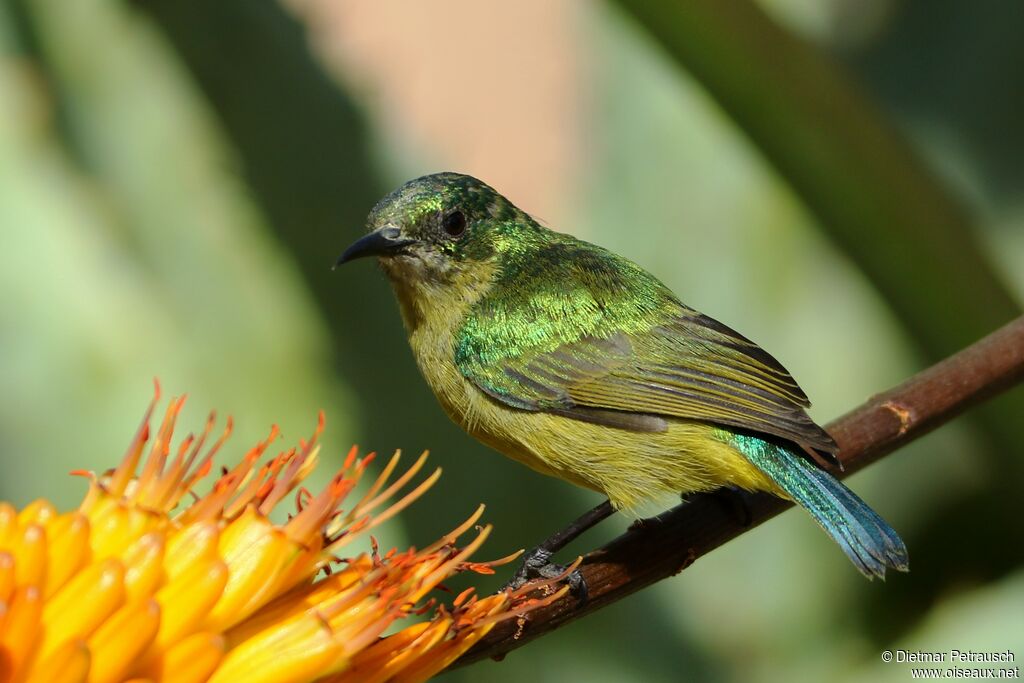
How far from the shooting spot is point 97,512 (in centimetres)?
185

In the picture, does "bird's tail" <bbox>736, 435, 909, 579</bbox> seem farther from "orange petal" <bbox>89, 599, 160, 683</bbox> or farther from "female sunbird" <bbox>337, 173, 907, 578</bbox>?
"orange petal" <bbox>89, 599, 160, 683</bbox>

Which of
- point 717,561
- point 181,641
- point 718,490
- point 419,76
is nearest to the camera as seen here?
point 181,641

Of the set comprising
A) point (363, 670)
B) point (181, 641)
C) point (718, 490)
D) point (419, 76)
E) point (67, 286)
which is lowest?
point (718, 490)

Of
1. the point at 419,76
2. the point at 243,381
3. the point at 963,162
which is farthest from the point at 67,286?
the point at 419,76

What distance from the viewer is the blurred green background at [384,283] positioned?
11.3 ft

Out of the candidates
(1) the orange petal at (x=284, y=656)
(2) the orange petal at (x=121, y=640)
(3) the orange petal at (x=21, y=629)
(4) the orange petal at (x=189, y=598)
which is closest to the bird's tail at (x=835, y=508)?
(1) the orange petal at (x=284, y=656)

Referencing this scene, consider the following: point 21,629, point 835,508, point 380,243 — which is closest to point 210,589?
point 21,629

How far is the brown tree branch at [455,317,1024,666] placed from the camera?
246 centimetres

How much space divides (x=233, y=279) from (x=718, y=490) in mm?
1497

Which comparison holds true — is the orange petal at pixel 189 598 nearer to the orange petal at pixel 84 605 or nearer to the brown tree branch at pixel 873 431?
the orange petal at pixel 84 605

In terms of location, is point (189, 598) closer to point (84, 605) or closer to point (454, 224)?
point (84, 605)

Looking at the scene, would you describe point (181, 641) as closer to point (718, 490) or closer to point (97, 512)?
point (97, 512)

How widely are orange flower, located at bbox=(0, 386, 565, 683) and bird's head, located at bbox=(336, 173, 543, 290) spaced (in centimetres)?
100

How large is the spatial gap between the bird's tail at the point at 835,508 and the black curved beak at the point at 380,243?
2.92ft
